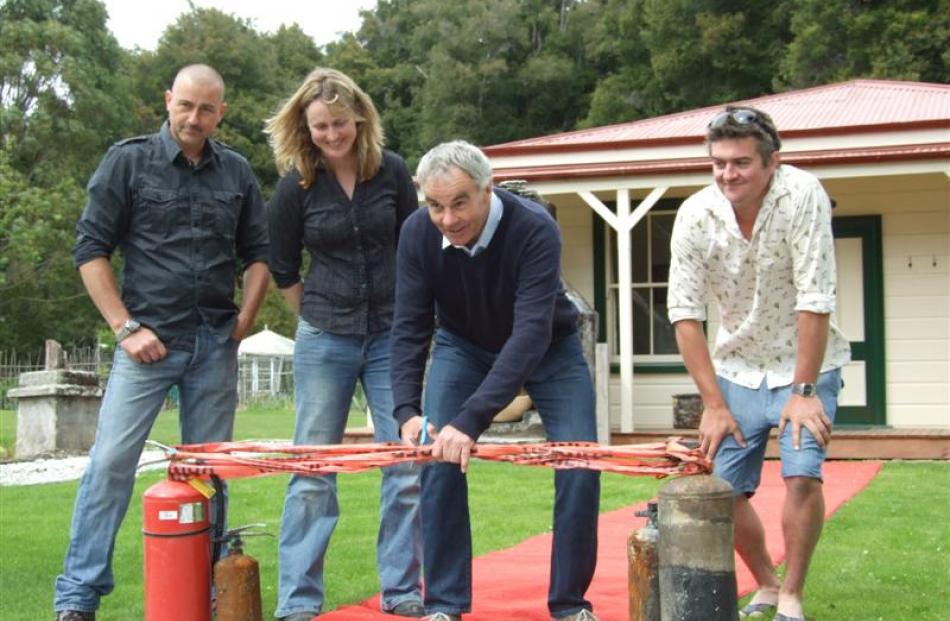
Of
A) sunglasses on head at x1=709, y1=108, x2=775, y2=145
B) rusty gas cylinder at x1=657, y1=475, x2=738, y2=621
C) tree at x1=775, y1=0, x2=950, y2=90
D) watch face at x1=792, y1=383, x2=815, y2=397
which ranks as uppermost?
tree at x1=775, y1=0, x2=950, y2=90

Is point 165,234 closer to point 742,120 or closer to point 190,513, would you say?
point 190,513

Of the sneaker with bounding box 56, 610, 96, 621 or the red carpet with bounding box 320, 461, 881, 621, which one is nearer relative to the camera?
the sneaker with bounding box 56, 610, 96, 621

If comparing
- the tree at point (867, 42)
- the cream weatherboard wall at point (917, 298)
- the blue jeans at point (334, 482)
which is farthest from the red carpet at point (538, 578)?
the tree at point (867, 42)

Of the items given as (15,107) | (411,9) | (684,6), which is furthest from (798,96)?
(411,9)

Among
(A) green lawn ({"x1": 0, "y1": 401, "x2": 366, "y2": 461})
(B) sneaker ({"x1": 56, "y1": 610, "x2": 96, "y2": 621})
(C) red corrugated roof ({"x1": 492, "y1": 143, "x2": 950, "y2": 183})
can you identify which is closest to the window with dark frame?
(C) red corrugated roof ({"x1": 492, "y1": 143, "x2": 950, "y2": 183})

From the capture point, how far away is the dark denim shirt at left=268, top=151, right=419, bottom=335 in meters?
4.93

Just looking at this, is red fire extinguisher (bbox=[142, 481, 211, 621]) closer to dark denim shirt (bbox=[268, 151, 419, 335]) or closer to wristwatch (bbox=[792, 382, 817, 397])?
dark denim shirt (bbox=[268, 151, 419, 335])

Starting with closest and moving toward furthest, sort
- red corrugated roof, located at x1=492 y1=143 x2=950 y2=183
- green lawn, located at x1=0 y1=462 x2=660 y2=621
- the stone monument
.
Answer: green lawn, located at x1=0 y1=462 x2=660 y2=621, red corrugated roof, located at x1=492 y1=143 x2=950 y2=183, the stone monument

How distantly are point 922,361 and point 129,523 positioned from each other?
8.18 m

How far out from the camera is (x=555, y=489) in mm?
4398

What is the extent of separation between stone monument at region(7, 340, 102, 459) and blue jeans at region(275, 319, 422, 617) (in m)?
9.76

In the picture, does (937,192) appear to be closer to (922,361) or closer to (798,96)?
(922,361)

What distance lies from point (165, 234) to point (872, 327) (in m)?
9.44

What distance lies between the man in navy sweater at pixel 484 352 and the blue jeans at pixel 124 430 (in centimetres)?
93
